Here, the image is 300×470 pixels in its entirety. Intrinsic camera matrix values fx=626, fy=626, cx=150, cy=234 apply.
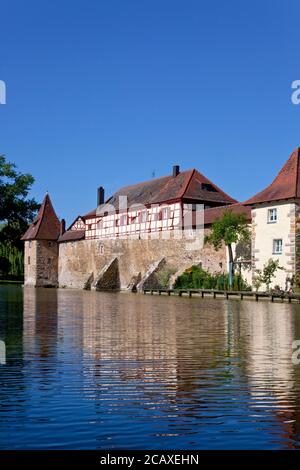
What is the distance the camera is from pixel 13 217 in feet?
205

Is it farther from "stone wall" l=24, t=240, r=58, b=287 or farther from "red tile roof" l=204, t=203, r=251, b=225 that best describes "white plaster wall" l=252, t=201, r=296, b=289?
"stone wall" l=24, t=240, r=58, b=287

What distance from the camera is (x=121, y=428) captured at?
5465mm

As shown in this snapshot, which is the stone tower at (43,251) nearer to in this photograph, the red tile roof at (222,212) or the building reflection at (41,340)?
the red tile roof at (222,212)

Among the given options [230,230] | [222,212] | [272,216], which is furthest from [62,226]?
[272,216]

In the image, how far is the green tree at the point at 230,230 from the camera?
1278 inches

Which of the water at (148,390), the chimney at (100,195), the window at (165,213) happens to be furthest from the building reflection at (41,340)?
the chimney at (100,195)

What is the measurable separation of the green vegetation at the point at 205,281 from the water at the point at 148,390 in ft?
62.1

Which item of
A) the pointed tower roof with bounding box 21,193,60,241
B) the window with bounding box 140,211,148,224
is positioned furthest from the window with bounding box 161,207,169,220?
the pointed tower roof with bounding box 21,193,60,241

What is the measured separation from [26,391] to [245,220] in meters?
27.2

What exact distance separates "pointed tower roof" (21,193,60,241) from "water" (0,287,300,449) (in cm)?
4457

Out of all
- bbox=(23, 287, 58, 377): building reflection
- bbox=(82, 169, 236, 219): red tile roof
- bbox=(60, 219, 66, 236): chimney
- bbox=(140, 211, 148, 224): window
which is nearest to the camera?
bbox=(23, 287, 58, 377): building reflection

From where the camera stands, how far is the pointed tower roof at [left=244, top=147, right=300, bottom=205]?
2889 cm
